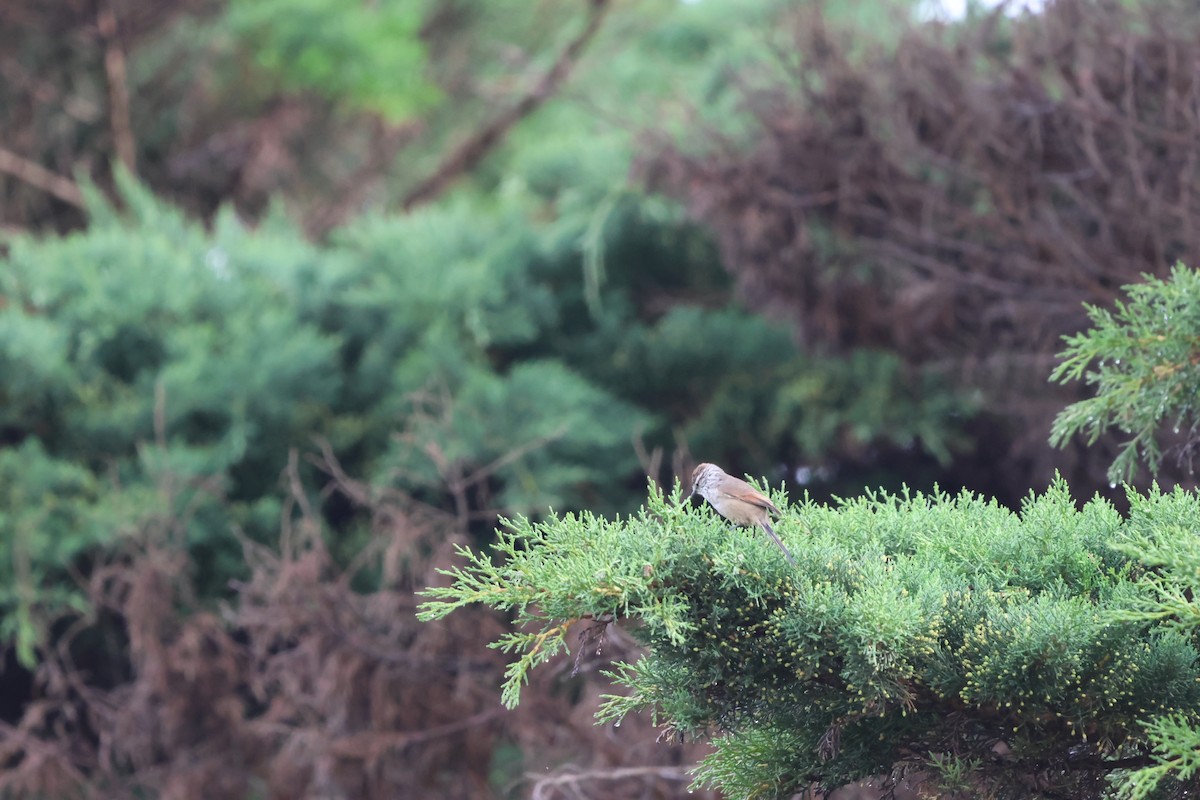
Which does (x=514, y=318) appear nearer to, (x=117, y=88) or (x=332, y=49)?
(x=332, y=49)

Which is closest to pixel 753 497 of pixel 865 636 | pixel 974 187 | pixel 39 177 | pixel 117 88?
pixel 865 636

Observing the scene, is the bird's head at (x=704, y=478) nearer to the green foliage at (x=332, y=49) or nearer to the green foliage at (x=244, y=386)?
the green foliage at (x=244, y=386)


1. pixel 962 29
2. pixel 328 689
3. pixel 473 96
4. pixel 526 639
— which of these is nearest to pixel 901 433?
pixel 962 29

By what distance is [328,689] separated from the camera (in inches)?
214

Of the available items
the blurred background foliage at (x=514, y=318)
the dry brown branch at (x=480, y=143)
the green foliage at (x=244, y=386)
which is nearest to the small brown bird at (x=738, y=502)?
the blurred background foliage at (x=514, y=318)

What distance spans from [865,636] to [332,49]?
385 inches

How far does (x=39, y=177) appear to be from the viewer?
1097cm

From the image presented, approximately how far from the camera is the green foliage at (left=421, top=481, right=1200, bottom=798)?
231cm

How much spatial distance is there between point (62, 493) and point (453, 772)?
3.05 m

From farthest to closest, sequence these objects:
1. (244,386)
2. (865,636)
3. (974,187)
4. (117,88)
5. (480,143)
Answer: (480,143)
(117,88)
(244,386)
(974,187)
(865,636)

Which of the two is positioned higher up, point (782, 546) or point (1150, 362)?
point (1150, 362)

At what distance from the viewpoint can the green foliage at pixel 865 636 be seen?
2.31m

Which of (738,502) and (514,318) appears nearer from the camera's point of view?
(738,502)

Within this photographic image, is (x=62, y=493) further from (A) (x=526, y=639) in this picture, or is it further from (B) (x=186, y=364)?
(A) (x=526, y=639)
